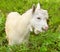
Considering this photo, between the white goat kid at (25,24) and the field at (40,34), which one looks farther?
the field at (40,34)

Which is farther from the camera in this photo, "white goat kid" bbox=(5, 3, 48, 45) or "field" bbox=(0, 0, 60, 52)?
"field" bbox=(0, 0, 60, 52)

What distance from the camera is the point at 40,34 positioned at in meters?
7.00

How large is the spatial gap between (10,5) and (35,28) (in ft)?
9.33

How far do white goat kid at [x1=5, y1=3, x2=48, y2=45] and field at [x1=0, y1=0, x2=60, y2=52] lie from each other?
193mm

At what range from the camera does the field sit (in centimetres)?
654

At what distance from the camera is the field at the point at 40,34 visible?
257 inches

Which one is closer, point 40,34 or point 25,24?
point 25,24

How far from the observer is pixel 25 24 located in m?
6.13

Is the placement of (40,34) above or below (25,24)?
below

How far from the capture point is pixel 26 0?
9.09m

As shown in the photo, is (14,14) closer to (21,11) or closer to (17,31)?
(17,31)

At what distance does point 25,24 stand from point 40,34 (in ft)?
3.16

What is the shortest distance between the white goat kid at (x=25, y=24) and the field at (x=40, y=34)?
193 mm

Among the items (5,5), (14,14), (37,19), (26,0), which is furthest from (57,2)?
(37,19)
